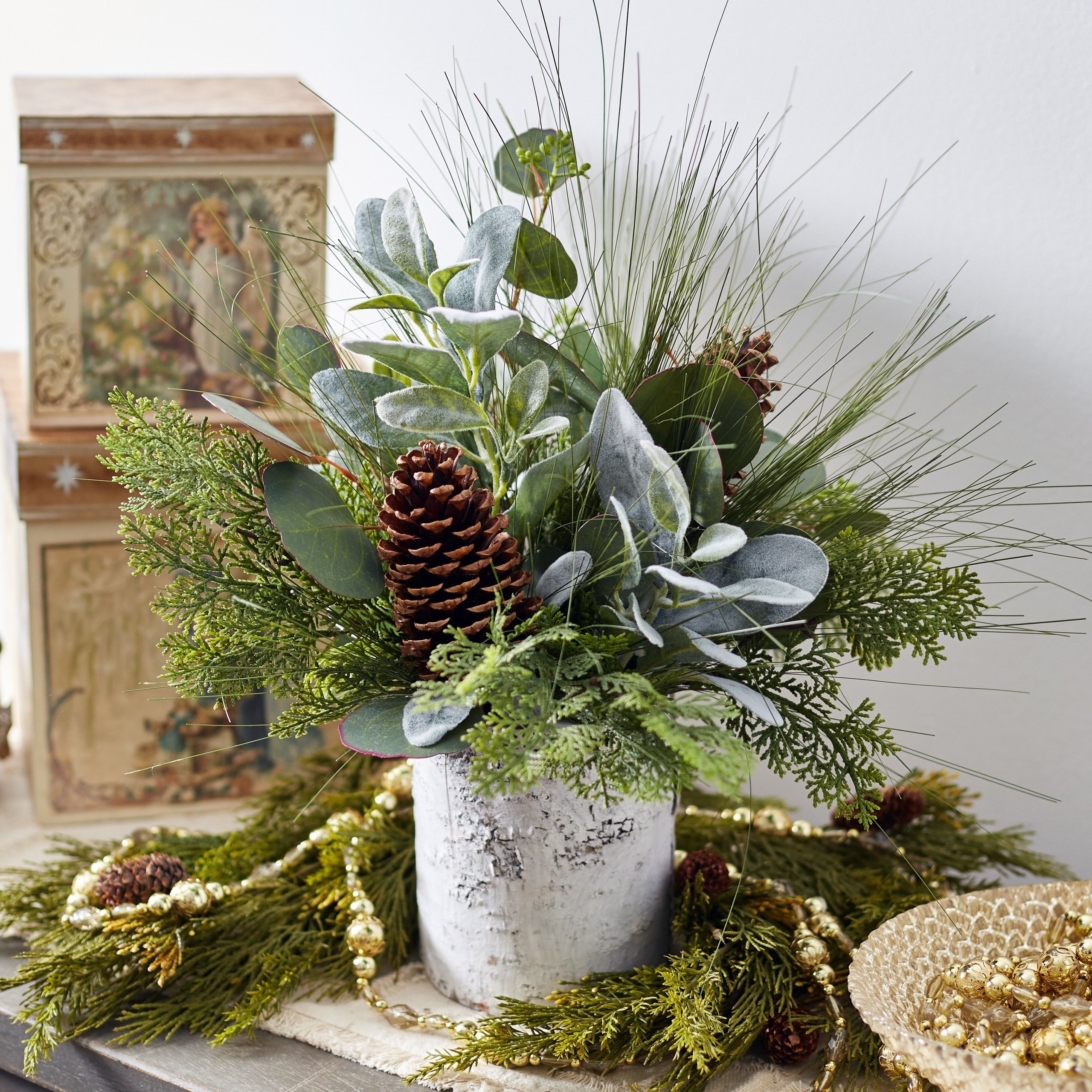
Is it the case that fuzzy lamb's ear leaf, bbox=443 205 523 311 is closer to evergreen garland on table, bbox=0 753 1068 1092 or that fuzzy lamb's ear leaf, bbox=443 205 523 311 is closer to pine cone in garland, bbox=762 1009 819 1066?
evergreen garland on table, bbox=0 753 1068 1092

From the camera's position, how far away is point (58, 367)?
2.10 feet

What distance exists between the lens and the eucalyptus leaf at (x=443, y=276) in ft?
1.26

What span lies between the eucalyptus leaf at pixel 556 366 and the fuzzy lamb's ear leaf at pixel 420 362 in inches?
1.3

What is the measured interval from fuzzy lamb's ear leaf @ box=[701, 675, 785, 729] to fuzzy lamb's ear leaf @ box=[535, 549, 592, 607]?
6 centimetres

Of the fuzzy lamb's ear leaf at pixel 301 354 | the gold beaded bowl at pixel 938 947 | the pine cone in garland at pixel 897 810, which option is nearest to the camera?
the gold beaded bowl at pixel 938 947

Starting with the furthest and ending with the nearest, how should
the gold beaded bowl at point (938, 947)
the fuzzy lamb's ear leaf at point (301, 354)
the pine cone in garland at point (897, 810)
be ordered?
the pine cone in garland at point (897, 810) → the fuzzy lamb's ear leaf at point (301, 354) → the gold beaded bowl at point (938, 947)

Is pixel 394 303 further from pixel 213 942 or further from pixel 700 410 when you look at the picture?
pixel 213 942

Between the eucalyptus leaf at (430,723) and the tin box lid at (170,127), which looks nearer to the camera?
the eucalyptus leaf at (430,723)

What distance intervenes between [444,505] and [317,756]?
35 cm

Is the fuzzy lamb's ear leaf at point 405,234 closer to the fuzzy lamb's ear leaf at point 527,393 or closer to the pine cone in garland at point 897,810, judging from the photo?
the fuzzy lamb's ear leaf at point 527,393

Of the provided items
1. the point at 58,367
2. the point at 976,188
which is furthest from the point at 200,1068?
the point at 976,188

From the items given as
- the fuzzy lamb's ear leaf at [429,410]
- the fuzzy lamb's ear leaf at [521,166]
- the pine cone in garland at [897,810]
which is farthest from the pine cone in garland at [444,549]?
the pine cone in garland at [897,810]

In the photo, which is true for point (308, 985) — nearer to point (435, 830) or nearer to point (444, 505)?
point (435, 830)

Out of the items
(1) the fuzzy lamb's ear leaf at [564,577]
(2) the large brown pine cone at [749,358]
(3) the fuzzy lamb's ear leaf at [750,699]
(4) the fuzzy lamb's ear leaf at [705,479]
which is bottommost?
(3) the fuzzy lamb's ear leaf at [750,699]
